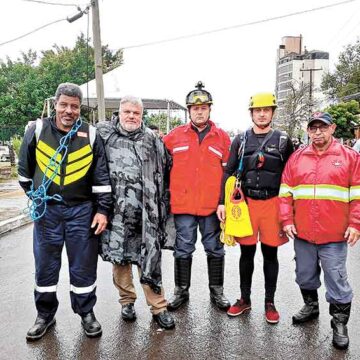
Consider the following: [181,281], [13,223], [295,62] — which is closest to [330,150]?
[181,281]

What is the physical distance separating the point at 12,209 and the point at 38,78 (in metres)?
29.7

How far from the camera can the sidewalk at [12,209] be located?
7.68m

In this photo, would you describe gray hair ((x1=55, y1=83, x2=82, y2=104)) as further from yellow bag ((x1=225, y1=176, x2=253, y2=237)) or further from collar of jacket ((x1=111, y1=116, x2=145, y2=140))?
yellow bag ((x1=225, y1=176, x2=253, y2=237))

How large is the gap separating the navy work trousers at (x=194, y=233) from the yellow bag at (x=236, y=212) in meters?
0.27

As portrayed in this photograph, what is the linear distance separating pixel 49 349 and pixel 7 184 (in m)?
12.3

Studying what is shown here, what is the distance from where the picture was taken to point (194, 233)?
4.05 m

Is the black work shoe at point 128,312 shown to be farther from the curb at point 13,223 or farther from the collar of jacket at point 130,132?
the curb at point 13,223

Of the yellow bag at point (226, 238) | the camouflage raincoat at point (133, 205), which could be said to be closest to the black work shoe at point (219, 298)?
the yellow bag at point (226, 238)

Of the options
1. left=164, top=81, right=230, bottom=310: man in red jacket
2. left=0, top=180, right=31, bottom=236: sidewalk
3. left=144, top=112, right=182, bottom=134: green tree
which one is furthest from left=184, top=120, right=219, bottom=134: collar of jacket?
left=144, top=112, right=182, bottom=134: green tree

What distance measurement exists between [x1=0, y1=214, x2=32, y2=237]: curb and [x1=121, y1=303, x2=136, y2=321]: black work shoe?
425 cm

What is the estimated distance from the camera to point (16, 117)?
3503 centimetres

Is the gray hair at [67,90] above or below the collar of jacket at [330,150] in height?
above

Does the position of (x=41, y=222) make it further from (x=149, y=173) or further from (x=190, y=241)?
(x=190, y=241)

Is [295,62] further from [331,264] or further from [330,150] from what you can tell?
[331,264]
